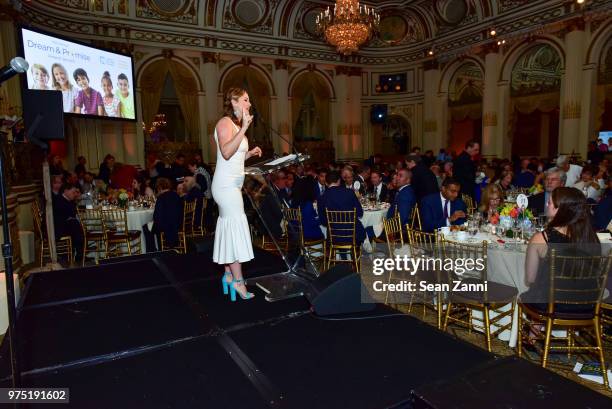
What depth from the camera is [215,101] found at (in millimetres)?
11555

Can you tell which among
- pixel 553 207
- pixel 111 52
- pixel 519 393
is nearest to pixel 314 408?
pixel 519 393

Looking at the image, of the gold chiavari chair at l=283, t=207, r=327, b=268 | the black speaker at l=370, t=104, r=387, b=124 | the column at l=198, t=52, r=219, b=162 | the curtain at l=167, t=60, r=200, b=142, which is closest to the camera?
the gold chiavari chair at l=283, t=207, r=327, b=268

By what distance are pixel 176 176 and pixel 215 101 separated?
3.66 metres

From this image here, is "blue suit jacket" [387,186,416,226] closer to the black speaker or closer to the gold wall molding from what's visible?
the gold wall molding

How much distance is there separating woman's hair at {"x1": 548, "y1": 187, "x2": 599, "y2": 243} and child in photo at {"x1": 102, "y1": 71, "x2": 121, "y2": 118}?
9.29 m

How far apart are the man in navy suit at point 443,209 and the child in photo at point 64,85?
23.2 feet

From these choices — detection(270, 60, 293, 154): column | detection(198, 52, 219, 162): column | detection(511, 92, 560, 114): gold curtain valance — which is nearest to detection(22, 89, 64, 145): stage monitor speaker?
detection(198, 52, 219, 162): column

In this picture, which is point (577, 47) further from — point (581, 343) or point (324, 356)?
point (324, 356)

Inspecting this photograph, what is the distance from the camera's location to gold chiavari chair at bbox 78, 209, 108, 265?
216 inches

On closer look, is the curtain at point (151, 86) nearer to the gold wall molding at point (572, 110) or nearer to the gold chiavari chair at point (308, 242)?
the gold chiavari chair at point (308, 242)

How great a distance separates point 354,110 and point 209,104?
5099 mm

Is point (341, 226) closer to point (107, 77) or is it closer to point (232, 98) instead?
point (232, 98)

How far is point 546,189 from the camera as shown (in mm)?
4441

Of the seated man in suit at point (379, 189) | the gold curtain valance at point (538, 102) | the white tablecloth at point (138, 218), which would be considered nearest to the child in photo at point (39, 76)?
the white tablecloth at point (138, 218)
